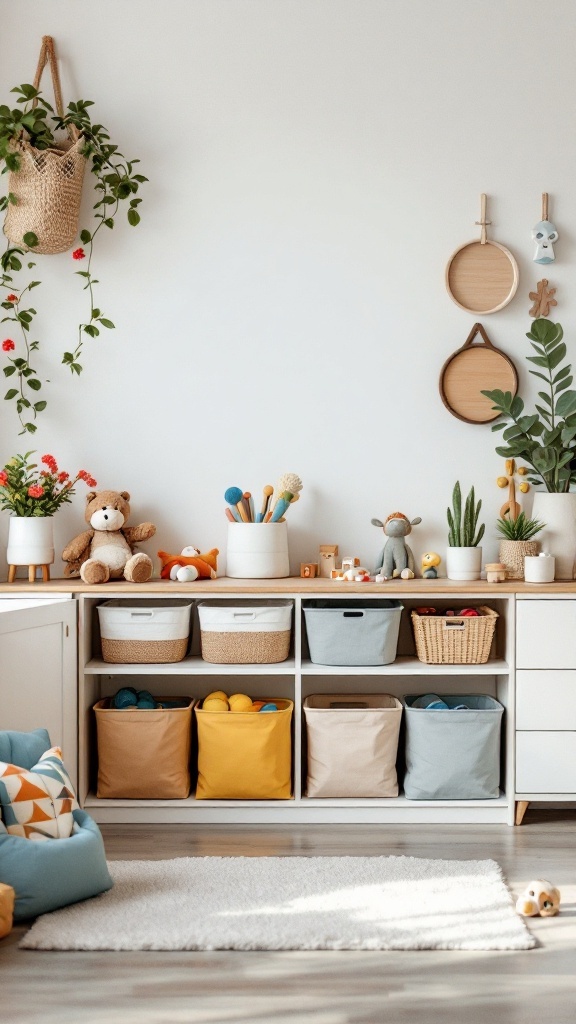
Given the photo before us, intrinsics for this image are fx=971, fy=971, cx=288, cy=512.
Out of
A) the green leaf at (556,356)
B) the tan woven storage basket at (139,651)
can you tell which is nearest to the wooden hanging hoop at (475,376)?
the green leaf at (556,356)

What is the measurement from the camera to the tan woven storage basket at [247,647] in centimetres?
299

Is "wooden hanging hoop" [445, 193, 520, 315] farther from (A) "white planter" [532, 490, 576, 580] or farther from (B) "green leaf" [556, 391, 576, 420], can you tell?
(A) "white planter" [532, 490, 576, 580]

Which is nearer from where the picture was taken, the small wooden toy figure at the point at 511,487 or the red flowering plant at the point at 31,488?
the red flowering plant at the point at 31,488

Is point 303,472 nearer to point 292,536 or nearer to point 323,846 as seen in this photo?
point 292,536

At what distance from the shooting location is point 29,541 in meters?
3.10

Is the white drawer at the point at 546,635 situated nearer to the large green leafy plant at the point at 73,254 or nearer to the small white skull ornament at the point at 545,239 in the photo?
the small white skull ornament at the point at 545,239

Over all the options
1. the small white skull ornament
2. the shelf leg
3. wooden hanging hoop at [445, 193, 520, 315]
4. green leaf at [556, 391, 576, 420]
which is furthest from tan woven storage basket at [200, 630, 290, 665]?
the small white skull ornament

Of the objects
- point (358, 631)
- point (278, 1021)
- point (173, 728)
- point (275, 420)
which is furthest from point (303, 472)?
point (278, 1021)

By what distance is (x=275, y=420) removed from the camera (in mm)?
3299

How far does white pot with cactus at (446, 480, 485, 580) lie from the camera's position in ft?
10.2

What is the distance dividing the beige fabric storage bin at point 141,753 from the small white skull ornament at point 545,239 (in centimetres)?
188

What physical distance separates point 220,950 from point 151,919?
198 millimetres

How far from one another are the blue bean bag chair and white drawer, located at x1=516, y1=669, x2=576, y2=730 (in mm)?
1316

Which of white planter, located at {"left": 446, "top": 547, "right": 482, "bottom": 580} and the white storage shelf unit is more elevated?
white planter, located at {"left": 446, "top": 547, "right": 482, "bottom": 580}
